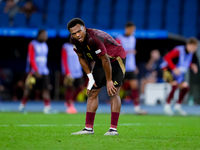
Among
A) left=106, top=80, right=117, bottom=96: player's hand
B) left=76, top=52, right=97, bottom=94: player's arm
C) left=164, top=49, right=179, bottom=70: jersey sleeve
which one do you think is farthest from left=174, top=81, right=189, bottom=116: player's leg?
left=106, top=80, right=117, bottom=96: player's hand

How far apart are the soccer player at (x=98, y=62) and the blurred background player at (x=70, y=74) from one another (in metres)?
5.85

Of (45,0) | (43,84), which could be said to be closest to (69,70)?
(43,84)

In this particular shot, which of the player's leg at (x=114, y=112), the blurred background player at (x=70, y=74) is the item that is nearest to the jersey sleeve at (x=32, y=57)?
the blurred background player at (x=70, y=74)

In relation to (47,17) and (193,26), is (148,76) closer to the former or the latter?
(193,26)

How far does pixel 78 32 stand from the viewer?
4.93m

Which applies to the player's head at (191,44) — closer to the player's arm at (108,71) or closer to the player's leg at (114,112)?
the player's leg at (114,112)

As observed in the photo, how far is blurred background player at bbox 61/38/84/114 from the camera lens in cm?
1131

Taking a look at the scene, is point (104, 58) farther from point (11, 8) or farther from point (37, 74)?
point (11, 8)

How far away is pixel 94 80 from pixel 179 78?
252 inches

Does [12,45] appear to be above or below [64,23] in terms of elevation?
below

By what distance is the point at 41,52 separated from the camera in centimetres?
1095

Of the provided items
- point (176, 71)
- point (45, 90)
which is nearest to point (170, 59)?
point (176, 71)

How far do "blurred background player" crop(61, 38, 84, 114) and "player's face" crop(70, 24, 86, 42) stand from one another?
6.41 metres

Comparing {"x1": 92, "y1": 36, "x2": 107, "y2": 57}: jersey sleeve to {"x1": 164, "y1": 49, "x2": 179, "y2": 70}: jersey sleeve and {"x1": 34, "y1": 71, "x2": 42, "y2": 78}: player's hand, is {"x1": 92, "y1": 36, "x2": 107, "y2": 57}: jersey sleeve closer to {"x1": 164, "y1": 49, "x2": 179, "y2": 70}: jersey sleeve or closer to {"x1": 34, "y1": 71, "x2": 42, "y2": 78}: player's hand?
{"x1": 34, "y1": 71, "x2": 42, "y2": 78}: player's hand
